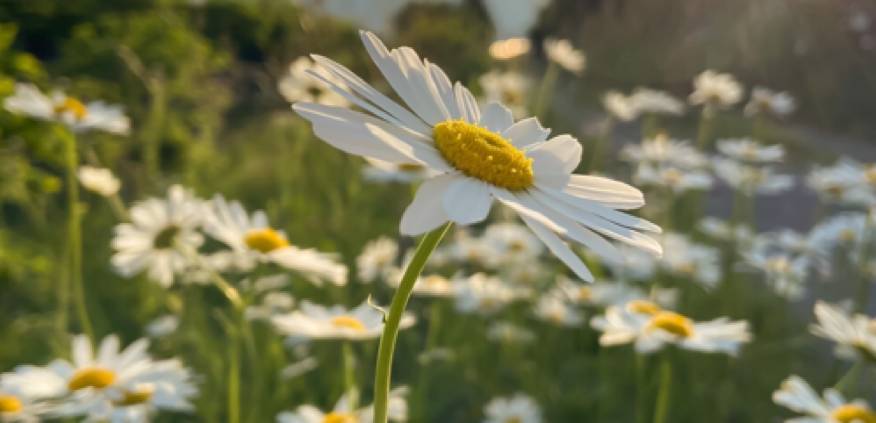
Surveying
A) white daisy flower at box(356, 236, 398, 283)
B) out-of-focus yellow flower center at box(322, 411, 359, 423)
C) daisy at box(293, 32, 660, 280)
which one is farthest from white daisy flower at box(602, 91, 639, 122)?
daisy at box(293, 32, 660, 280)

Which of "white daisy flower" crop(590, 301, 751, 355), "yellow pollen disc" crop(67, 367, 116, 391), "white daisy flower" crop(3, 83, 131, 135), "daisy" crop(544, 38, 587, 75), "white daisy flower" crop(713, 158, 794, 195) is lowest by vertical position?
"yellow pollen disc" crop(67, 367, 116, 391)

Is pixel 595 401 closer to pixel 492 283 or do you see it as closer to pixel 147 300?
pixel 492 283

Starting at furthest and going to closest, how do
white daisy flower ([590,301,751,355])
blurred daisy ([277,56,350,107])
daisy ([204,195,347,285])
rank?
blurred daisy ([277,56,350,107]), white daisy flower ([590,301,751,355]), daisy ([204,195,347,285])

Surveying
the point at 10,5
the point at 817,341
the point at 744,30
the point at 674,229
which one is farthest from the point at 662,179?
the point at 744,30

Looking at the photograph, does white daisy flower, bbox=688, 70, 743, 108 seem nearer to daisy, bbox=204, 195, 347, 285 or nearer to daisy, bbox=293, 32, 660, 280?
daisy, bbox=204, 195, 347, 285

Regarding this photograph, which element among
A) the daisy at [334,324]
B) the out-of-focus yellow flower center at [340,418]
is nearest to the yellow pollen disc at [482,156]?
the daisy at [334,324]

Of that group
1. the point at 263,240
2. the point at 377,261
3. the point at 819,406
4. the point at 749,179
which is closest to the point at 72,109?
the point at 263,240
